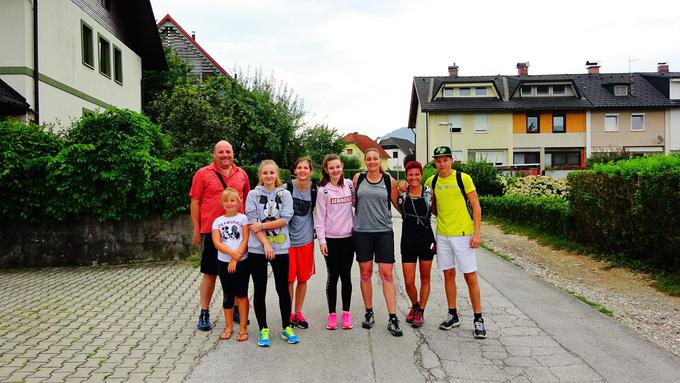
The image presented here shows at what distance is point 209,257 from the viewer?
5.68 m

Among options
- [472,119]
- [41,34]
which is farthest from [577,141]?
[41,34]

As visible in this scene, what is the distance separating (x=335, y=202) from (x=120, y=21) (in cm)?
1932

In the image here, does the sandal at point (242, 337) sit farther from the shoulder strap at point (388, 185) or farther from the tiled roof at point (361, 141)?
the tiled roof at point (361, 141)

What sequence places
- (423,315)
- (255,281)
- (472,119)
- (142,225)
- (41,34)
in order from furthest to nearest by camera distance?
(472,119)
(41,34)
(142,225)
(423,315)
(255,281)

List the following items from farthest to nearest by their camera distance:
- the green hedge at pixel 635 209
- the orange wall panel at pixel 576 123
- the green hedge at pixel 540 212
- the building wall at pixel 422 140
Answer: the building wall at pixel 422 140, the orange wall panel at pixel 576 123, the green hedge at pixel 540 212, the green hedge at pixel 635 209

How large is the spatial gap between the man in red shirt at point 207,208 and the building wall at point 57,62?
10.1 m

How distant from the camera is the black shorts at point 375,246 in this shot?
219 inches

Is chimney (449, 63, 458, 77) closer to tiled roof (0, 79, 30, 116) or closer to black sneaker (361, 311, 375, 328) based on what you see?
tiled roof (0, 79, 30, 116)

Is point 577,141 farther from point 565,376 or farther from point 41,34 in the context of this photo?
point 565,376

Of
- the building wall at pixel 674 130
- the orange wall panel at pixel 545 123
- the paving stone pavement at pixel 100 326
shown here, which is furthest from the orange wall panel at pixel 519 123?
the paving stone pavement at pixel 100 326

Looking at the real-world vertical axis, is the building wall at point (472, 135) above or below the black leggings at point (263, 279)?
above

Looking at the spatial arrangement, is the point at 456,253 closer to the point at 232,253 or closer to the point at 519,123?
the point at 232,253

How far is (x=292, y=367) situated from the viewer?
4543 mm

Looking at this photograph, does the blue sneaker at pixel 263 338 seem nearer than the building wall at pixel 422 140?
Yes
